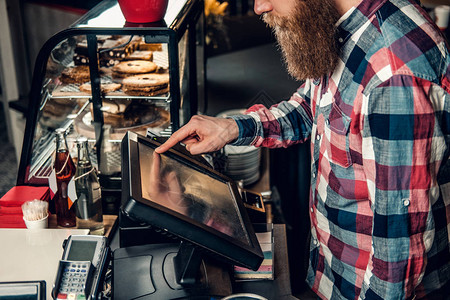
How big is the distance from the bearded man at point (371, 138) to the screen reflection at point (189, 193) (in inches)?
3.2

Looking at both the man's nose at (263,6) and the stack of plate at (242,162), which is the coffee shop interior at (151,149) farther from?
the man's nose at (263,6)

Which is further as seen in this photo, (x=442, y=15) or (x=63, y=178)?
(x=442, y=15)

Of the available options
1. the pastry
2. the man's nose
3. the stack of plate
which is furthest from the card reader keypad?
the stack of plate

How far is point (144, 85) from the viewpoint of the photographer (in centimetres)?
184

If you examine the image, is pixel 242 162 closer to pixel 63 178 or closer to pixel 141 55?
pixel 141 55

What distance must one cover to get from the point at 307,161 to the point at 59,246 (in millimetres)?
1425

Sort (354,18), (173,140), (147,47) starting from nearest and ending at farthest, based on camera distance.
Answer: (354,18) < (173,140) < (147,47)

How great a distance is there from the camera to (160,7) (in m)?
Answer: 1.71

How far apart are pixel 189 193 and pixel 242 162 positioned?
1.18 meters

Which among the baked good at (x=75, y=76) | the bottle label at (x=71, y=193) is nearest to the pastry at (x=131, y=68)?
the baked good at (x=75, y=76)

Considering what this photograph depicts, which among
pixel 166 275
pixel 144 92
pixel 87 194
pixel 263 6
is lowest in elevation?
pixel 166 275

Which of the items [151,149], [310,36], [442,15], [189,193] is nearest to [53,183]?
[151,149]

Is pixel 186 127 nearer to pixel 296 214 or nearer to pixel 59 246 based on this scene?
pixel 59 246

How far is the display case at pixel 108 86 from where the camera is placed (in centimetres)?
166
